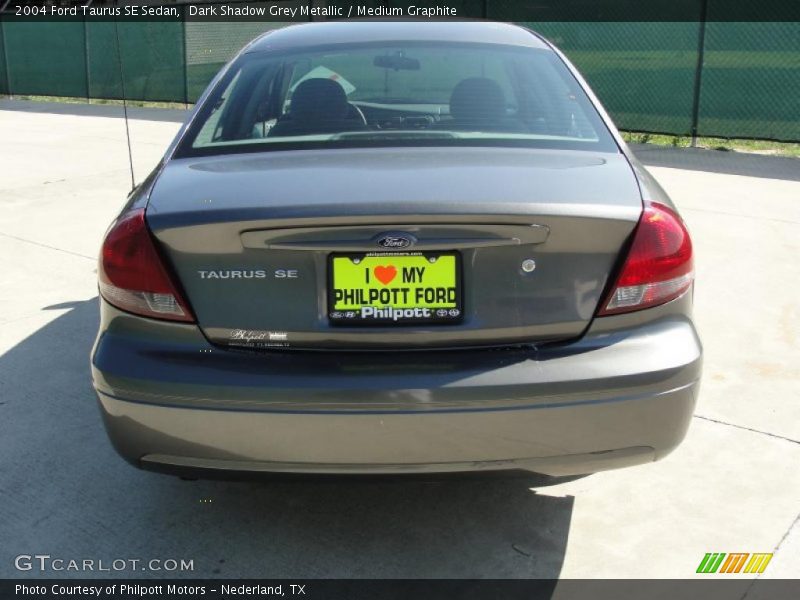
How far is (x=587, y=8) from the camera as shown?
42.9 feet

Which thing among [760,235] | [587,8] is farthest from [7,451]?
[587,8]

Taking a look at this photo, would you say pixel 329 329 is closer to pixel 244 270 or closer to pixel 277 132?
pixel 244 270

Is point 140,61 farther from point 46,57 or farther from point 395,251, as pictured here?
point 395,251

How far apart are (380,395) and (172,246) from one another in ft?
2.29

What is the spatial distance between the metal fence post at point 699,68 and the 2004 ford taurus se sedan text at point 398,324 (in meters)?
9.93

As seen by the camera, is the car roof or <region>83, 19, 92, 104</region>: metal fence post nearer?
the car roof

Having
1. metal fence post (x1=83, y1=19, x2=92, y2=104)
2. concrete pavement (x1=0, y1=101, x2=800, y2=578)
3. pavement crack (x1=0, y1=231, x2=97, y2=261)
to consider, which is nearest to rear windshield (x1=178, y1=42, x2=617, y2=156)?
concrete pavement (x1=0, y1=101, x2=800, y2=578)

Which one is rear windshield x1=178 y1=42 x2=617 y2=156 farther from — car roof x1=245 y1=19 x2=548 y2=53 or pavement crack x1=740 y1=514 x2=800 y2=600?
pavement crack x1=740 y1=514 x2=800 y2=600

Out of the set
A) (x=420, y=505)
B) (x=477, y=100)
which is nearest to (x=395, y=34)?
(x=477, y=100)

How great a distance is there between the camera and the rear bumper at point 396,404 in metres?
2.41

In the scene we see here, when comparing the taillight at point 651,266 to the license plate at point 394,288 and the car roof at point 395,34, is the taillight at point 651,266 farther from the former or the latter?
the car roof at point 395,34

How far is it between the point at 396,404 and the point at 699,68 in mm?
10702

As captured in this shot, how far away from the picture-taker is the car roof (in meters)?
3.70

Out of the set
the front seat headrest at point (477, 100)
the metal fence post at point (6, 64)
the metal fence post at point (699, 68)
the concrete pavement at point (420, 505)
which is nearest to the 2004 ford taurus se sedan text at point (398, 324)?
the concrete pavement at point (420, 505)
